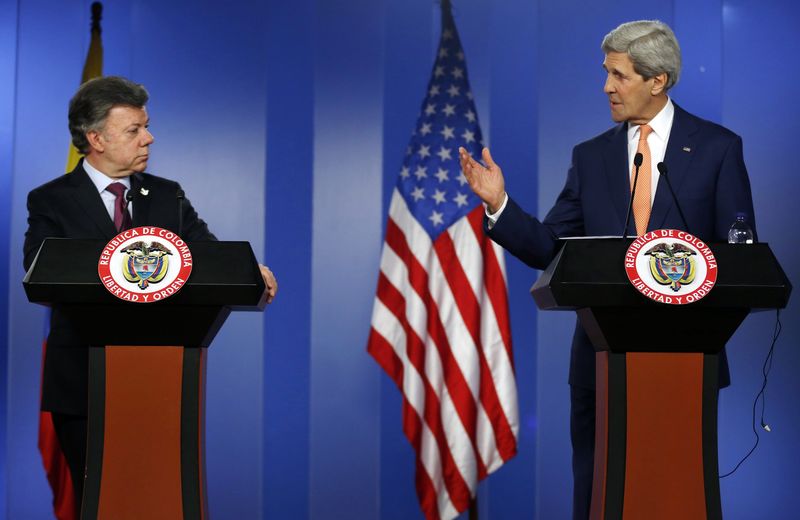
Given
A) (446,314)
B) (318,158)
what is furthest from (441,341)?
(318,158)

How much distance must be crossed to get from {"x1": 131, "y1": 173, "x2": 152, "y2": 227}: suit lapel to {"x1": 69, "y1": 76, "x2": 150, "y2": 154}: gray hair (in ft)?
0.73

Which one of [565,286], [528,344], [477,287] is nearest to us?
[565,286]

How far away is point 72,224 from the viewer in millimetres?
2711

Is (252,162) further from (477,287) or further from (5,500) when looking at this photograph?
(5,500)

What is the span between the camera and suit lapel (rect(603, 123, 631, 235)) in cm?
270

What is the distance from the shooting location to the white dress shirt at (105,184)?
281 cm

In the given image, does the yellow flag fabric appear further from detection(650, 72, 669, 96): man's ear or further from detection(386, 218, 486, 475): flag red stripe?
detection(650, 72, 669, 96): man's ear

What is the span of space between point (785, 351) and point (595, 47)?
1580 millimetres

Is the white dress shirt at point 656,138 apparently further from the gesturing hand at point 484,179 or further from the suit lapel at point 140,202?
the suit lapel at point 140,202

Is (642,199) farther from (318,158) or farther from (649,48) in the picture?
(318,158)

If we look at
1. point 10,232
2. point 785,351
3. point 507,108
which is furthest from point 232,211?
point 785,351

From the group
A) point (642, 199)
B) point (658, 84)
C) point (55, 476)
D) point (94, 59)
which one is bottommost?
point (55, 476)

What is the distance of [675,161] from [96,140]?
1718 mm

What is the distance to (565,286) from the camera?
2.15 metres
